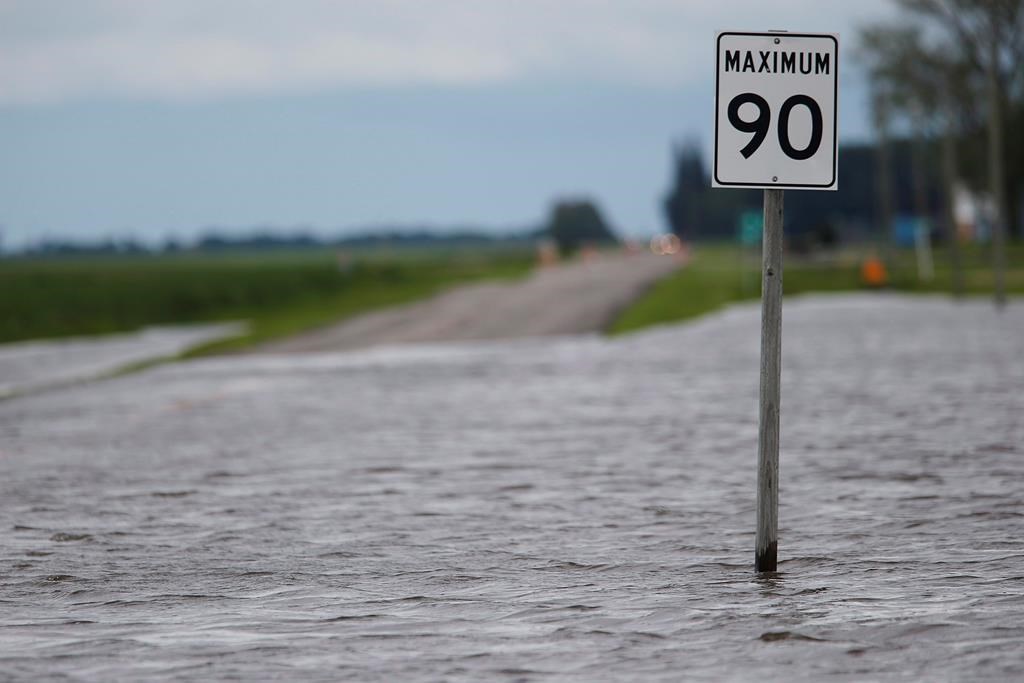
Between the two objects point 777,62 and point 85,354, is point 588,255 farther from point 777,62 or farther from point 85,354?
point 777,62

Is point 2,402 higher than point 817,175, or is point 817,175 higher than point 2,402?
point 817,175

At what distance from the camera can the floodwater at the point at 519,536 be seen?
7.00 metres

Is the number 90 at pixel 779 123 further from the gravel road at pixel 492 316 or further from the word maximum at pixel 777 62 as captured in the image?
the gravel road at pixel 492 316

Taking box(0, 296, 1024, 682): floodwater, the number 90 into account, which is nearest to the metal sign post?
the number 90

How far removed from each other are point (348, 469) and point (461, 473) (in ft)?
3.04

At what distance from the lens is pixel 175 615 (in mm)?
7977

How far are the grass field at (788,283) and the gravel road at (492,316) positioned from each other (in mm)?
828

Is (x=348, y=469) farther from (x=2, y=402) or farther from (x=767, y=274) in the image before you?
(x=2, y=402)

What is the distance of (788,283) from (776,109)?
53042 millimetres

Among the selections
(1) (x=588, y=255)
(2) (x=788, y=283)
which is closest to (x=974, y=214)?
(1) (x=588, y=255)

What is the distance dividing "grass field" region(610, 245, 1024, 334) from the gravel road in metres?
0.83

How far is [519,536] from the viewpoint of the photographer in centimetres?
1011

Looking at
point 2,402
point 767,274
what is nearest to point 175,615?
point 767,274

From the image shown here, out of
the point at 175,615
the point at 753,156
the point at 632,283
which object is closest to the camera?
the point at 175,615
